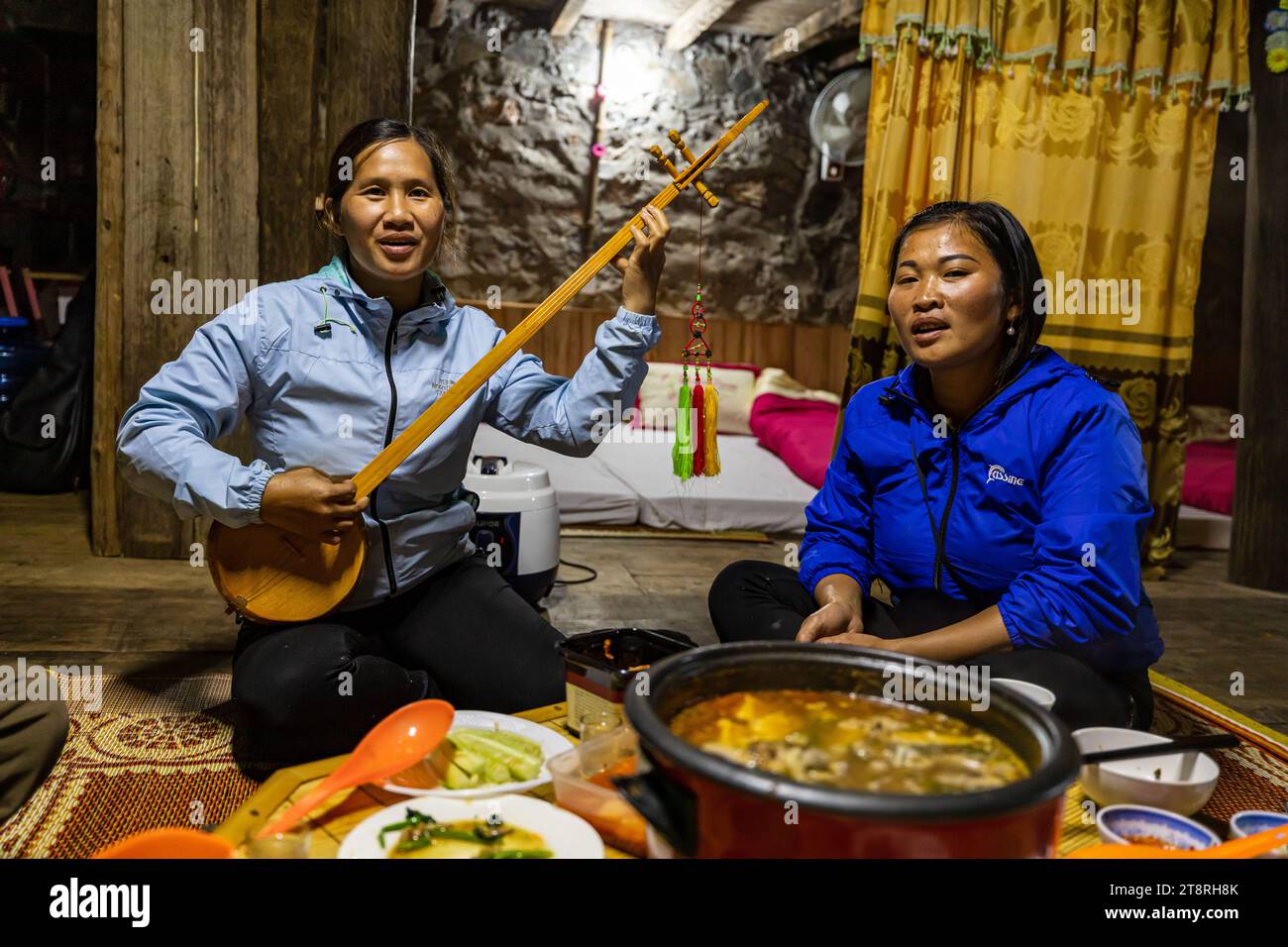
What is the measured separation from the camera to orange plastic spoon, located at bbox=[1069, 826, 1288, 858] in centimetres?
89

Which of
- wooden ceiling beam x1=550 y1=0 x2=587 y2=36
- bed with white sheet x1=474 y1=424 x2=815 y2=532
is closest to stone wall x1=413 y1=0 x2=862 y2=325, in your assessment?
wooden ceiling beam x1=550 y1=0 x2=587 y2=36

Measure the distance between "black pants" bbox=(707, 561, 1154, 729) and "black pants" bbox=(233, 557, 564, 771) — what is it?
0.44 meters

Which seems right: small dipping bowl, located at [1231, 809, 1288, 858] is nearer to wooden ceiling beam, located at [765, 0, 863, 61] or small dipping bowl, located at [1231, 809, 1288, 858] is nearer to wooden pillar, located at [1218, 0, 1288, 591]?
wooden pillar, located at [1218, 0, 1288, 591]

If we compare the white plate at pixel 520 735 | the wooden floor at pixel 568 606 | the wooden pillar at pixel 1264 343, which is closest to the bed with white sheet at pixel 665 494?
the wooden floor at pixel 568 606

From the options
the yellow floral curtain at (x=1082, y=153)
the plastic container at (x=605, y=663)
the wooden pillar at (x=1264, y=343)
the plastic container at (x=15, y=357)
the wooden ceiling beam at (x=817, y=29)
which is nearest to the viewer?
the plastic container at (x=605, y=663)

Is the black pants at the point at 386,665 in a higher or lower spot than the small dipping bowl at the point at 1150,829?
lower

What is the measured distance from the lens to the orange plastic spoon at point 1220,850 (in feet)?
2.92

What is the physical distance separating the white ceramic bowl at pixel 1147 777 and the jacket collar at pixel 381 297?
1.43 metres

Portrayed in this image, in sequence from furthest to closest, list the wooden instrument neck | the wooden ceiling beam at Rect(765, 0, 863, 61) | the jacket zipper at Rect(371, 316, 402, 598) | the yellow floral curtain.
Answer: the wooden ceiling beam at Rect(765, 0, 863, 61) → the yellow floral curtain → the jacket zipper at Rect(371, 316, 402, 598) → the wooden instrument neck

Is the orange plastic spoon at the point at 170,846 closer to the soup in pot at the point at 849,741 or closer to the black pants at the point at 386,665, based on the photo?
the soup in pot at the point at 849,741

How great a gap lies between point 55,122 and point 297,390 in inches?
203

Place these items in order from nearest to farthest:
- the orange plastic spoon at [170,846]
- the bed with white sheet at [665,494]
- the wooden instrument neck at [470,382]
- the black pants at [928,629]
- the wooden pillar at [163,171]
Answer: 1. the orange plastic spoon at [170,846]
2. the black pants at [928,629]
3. the wooden instrument neck at [470,382]
4. the wooden pillar at [163,171]
5. the bed with white sheet at [665,494]

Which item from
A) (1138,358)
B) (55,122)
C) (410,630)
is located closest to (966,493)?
(410,630)
